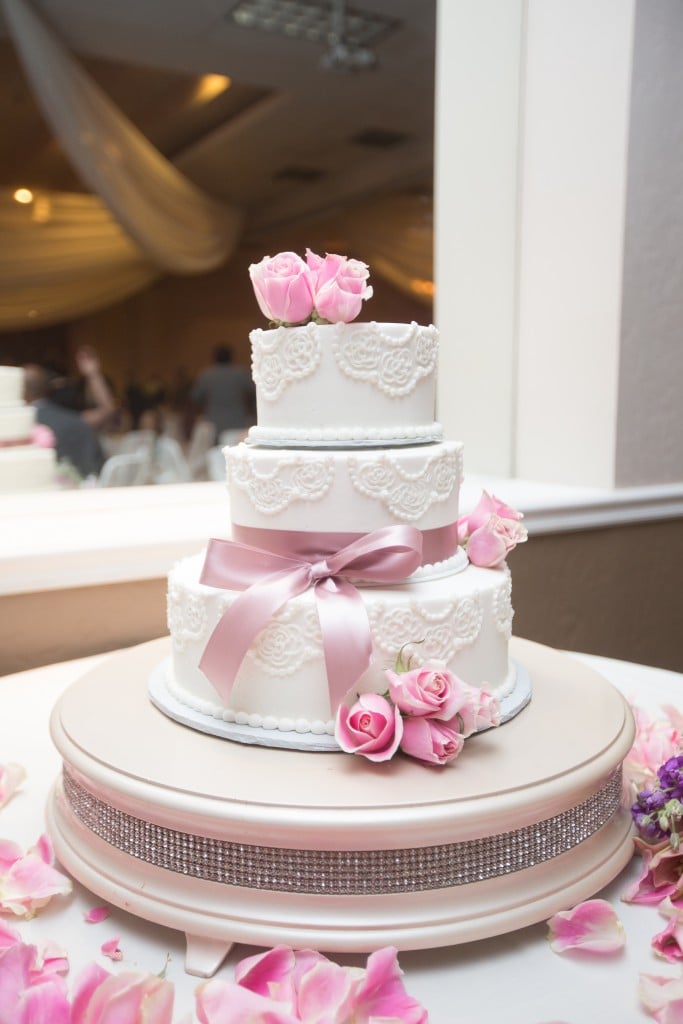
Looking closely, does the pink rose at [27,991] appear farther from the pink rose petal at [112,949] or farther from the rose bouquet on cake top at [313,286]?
the rose bouquet on cake top at [313,286]

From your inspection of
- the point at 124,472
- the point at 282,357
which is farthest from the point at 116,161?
the point at 282,357

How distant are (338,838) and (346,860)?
49 mm

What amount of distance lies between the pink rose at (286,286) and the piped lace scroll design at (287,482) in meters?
0.23

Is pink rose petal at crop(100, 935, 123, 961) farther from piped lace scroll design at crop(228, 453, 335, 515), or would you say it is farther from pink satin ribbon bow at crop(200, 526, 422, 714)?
piped lace scroll design at crop(228, 453, 335, 515)

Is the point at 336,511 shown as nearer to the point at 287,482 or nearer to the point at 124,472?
the point at 287,482

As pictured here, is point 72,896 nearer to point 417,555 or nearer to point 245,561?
point 245,561

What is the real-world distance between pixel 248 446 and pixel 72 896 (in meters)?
0.72

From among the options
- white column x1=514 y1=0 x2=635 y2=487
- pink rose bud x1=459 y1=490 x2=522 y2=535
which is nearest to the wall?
white column x1=514 y1=0 x2=635 y2=487

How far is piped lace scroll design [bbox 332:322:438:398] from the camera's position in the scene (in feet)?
4.25

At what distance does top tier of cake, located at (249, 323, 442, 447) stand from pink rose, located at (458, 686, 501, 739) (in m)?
0.42

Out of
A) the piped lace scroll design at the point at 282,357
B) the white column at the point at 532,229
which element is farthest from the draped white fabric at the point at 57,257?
the piped lace scroll design at the point at 282,357

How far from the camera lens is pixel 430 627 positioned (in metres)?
1.26

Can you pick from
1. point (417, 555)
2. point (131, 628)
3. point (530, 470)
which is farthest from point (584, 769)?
point (530, 470)

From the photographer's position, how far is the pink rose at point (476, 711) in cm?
114
